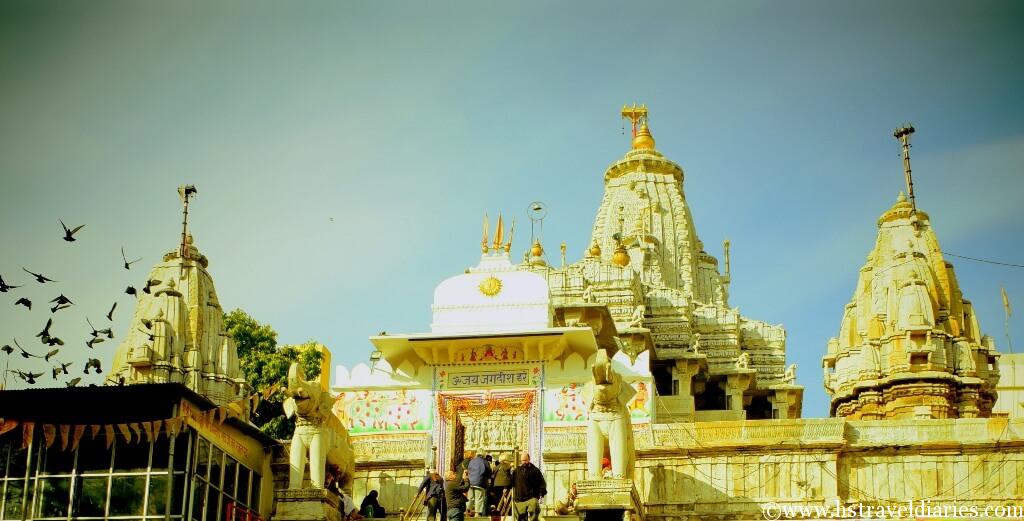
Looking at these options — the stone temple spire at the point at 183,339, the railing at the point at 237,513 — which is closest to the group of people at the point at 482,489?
the railing at the point at 237,513

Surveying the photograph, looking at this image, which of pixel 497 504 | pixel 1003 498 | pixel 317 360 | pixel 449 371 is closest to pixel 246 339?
pixel 317 360

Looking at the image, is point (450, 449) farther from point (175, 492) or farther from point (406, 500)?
point (175, 492)

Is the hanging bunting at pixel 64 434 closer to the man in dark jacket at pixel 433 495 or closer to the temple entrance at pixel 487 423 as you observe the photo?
the man in dark jacket at pixel 433 495

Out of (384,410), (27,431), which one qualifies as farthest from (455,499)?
(384,410)

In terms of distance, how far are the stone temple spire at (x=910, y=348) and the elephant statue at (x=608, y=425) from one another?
14909mm

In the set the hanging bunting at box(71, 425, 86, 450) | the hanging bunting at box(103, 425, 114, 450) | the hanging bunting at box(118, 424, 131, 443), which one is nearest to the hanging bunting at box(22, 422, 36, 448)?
the hanging bunting at box(71, 425, 86, 450)

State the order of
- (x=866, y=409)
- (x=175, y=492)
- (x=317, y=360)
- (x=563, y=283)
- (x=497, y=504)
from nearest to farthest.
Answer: (x=175, y=492)
(x=497, y=504)
(x=866, y=409)
(x=317, y=360)
(x=563, y=283)

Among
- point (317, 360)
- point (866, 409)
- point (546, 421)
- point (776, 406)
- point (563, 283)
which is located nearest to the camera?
point (546, 421)

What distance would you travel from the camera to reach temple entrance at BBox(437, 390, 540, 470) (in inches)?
1320

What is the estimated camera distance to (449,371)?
34.5m

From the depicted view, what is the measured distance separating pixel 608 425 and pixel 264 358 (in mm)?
26597

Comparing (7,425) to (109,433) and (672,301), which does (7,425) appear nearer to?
(109,433)

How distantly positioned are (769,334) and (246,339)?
22.4 meters

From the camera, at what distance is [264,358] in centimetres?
5297
